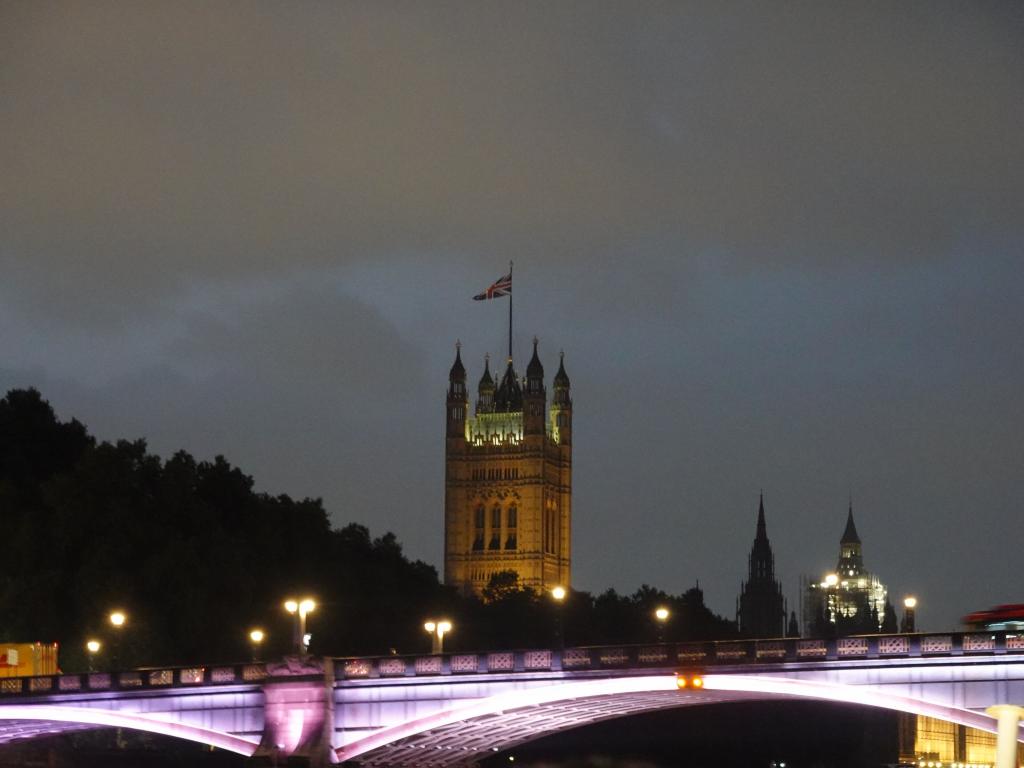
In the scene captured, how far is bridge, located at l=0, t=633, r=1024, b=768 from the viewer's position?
56.2 metres

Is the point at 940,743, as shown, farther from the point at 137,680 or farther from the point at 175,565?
the point at 137,680

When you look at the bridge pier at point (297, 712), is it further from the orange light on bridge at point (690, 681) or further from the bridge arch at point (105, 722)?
the orange light on bridge at point (690, 681)

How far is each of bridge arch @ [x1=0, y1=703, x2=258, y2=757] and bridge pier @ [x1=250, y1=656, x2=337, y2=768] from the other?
1629mm

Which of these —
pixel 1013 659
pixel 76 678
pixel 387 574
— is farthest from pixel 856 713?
pixel 1013 659

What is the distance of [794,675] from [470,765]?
79.7 ft

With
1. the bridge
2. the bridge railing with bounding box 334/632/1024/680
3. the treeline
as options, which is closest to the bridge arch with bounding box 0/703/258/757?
the bridge

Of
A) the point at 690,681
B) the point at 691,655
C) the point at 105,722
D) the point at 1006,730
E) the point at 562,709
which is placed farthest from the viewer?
the point at 105,722

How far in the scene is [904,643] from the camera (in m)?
57.0

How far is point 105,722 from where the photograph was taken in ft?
238

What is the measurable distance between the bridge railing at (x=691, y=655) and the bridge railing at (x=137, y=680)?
11.7 ft

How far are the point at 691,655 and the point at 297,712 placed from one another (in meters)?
13.3

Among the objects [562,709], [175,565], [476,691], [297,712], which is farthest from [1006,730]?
[175,565]

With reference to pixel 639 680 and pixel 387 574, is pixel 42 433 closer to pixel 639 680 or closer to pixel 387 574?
pixel 387 574

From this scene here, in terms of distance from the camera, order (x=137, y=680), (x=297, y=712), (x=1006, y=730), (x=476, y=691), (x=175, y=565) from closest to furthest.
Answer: (x=1006, y=730) < (x=476, y=691) < (x=297, y=712) < (x=137, y=680) < (x=175, y=565)
